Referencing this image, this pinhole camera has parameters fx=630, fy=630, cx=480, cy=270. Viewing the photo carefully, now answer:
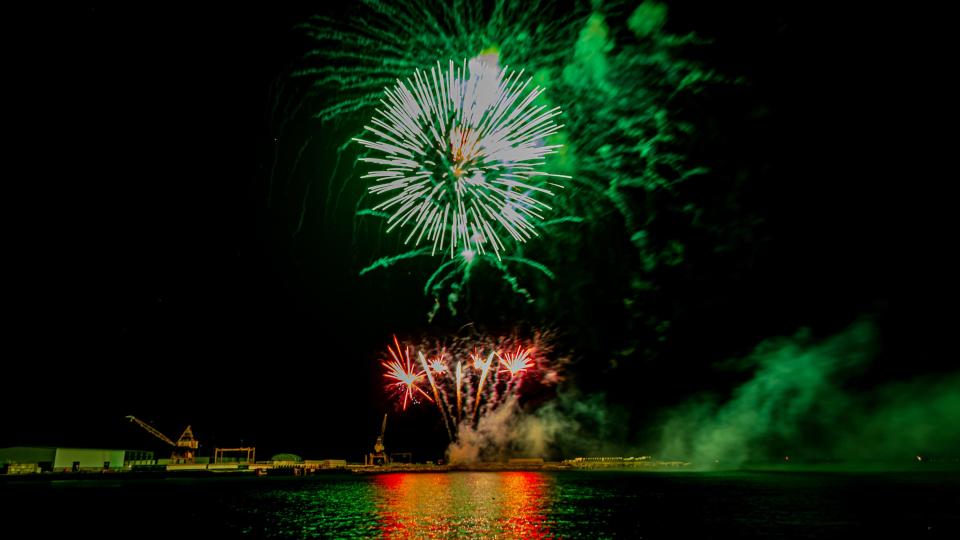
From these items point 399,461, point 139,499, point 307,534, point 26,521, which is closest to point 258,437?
point 399,461

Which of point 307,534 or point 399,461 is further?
point 399,461

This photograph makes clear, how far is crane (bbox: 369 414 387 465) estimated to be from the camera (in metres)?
135

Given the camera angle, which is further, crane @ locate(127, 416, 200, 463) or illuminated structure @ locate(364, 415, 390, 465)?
illuminated structure @ locate(364, 415, 390, 465)

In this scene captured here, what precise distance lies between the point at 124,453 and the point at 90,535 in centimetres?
7576

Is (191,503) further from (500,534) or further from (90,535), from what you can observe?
(500,534)

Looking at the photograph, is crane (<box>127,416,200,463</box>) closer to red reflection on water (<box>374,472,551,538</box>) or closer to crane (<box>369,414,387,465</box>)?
crane (<box>369,414,387,465</box>)

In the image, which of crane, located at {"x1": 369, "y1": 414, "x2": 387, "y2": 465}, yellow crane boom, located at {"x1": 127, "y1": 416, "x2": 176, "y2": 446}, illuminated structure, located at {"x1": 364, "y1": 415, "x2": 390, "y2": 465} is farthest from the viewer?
crane, located at {"x1": 369, "y1": 414, "x2": 387, "y2": 465}

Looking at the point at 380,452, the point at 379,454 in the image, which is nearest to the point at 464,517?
the point at 379,454

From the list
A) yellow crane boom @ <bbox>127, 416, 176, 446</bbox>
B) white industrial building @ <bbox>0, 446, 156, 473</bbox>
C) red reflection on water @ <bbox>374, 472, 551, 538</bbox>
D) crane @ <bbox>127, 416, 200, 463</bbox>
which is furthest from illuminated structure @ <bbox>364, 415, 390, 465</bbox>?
red reflection on water @ <bbox>374, 472, 551, 538</bbox>

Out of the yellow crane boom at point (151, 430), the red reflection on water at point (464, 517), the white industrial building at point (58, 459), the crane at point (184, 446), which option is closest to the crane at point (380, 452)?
the crane at point (184, 446)

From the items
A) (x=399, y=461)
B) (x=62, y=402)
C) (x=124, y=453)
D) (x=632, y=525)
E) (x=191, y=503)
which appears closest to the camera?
(x=632, y=525)

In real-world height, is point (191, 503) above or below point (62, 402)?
below

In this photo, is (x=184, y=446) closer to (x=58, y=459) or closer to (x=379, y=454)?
(x=58, y=459)

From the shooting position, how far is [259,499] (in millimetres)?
47250
